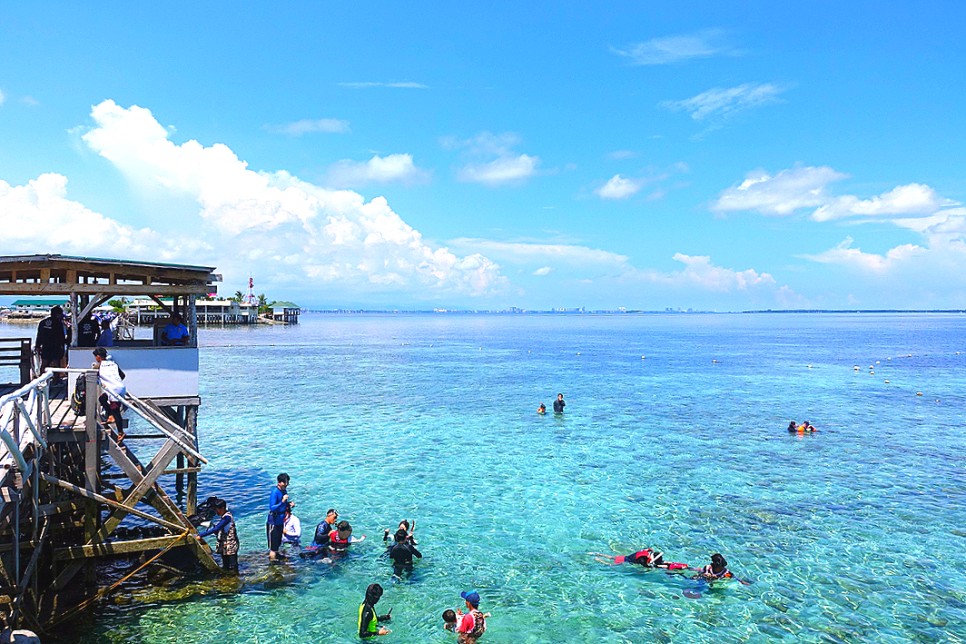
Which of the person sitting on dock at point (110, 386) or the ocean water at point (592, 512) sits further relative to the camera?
Answer: the person sitting on dock at point (110, 386)

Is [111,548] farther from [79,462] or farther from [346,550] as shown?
[346,550]

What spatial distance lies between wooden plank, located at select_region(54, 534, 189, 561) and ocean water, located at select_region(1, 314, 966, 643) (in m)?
1.15

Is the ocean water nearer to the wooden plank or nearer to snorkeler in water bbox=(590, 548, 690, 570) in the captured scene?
snorkeler in water bbox=(590, 548, 690, 570)

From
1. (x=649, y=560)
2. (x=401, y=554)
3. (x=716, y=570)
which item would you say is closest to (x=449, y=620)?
(x=401, y=554)

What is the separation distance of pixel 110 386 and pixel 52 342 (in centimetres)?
547

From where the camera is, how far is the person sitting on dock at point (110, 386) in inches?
542

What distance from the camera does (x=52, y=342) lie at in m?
17.6

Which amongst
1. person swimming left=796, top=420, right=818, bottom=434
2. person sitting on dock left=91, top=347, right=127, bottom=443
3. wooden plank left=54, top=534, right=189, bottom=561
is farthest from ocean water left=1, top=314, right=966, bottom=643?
person sitting on dock left=91, top=347, right=127, bottom=443

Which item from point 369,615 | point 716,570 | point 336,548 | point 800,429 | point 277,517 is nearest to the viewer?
point 369,615

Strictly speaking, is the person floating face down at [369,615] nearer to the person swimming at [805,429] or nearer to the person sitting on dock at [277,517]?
the person sitting on dock at [277,517]

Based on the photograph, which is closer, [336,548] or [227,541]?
[227,541]

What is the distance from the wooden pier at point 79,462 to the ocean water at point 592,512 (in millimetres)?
1200

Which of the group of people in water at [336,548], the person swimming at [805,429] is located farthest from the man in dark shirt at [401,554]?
the person swimming at [805,429]

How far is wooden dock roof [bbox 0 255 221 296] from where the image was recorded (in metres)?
15.3
